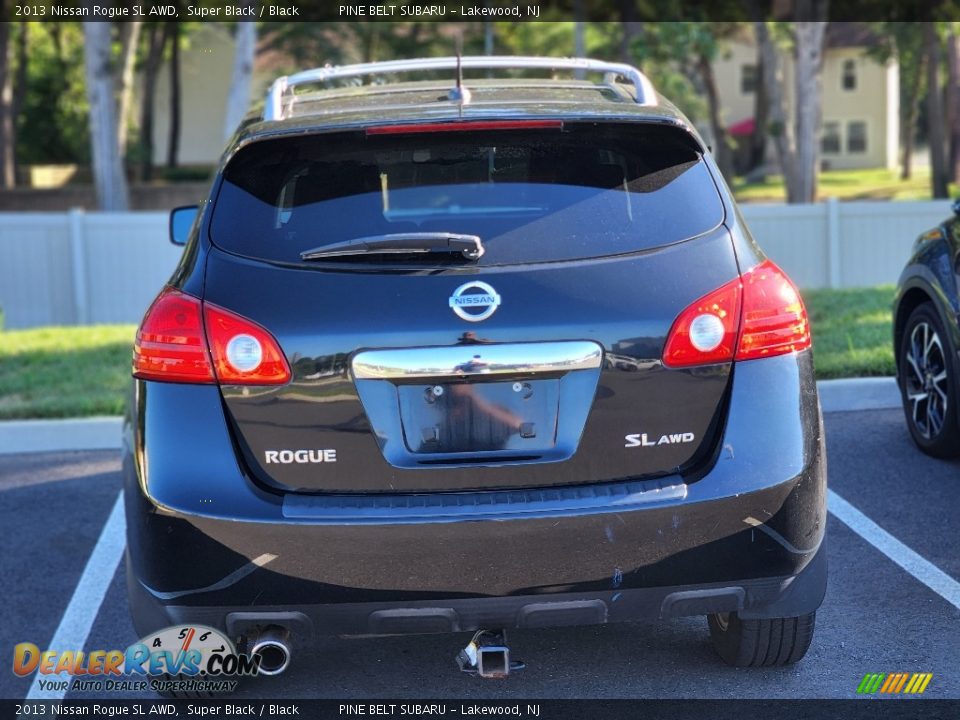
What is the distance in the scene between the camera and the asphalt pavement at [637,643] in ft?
13.0

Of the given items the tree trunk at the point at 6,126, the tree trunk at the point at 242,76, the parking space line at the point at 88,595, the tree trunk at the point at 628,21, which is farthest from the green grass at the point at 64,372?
the tree trunk at the point at 6,126

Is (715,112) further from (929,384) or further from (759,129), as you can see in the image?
(929,384)

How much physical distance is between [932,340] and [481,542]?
3.94 meters

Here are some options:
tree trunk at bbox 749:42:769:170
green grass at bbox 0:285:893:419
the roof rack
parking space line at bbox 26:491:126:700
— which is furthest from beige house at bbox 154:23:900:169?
the roof rack

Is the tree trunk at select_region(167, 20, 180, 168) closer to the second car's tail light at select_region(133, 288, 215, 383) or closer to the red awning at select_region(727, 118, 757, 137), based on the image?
the red awning at select_region(727, 118, 757, 137)

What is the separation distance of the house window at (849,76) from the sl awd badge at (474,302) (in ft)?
207

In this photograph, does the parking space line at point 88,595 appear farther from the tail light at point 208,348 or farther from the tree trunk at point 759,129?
the tree trunk at point 759,129

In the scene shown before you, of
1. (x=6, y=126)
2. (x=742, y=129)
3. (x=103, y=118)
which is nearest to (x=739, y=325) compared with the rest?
(x=103, y=118)

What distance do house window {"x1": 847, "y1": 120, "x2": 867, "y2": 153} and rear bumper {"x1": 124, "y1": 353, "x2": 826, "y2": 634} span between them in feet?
207

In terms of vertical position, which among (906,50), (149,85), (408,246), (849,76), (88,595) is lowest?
(88,595)

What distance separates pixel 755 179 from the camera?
54.4 meters

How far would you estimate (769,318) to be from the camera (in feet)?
11.3

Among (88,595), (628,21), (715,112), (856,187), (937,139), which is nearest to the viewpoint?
(88,595)

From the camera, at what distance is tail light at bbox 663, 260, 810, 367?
336 cm
